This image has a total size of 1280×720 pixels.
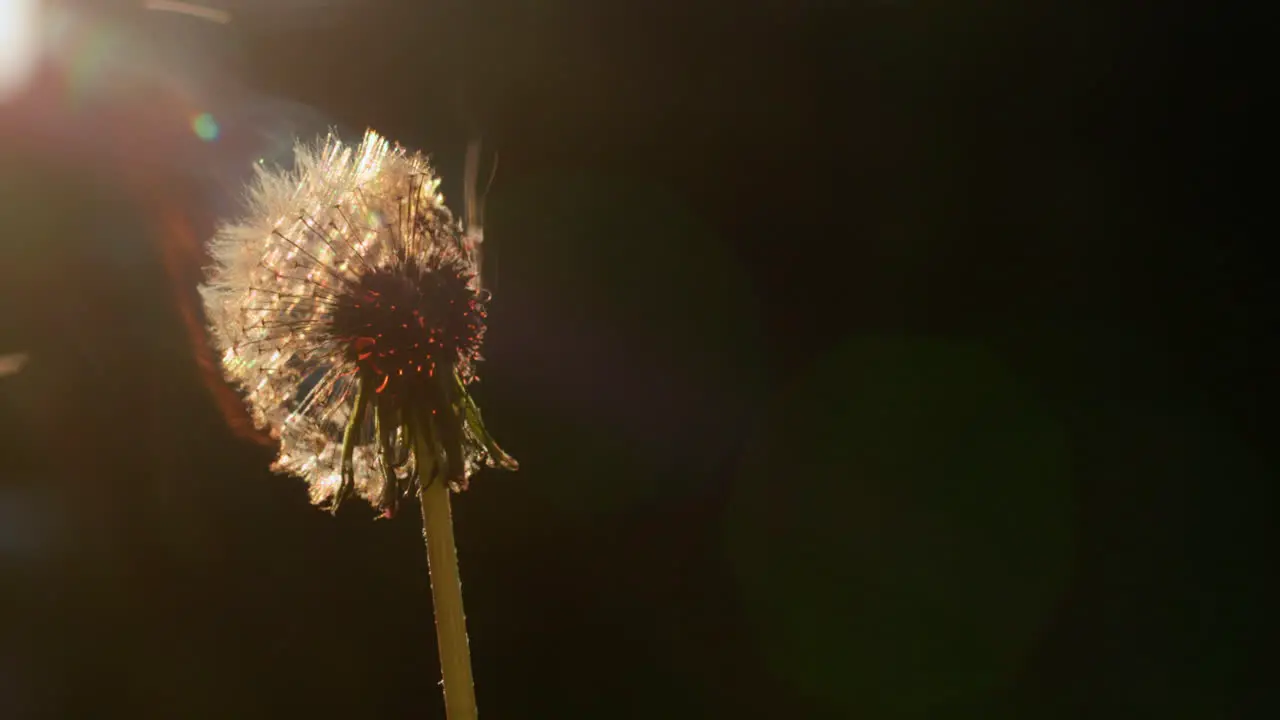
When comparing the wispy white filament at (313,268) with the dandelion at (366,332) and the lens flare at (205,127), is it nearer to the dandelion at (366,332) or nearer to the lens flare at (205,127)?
the dandelion at (366,332)

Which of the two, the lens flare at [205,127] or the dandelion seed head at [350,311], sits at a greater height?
the lens flare at [205,127]

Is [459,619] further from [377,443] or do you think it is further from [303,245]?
[303,245]

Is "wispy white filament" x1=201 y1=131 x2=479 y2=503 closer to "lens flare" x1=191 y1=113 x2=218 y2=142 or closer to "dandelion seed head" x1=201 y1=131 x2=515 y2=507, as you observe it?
"dandelion seed head" x1=201 y1=131 x2=515 y2=507

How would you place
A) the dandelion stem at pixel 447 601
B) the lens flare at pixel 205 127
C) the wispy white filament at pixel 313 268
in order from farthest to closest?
1. the lens flare at pixel 205 127
2. the wispy white filament at pixel 313 268
3. the dandelion stem at pixel 447 601

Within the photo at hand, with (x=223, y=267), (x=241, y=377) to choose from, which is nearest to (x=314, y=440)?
(x=241, y=377)

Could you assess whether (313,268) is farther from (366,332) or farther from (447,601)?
(447,601)

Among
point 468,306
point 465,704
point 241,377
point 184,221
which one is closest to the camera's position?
point 465,704

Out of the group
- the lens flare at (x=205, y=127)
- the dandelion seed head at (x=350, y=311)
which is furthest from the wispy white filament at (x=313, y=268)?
the lens flare at (x=205, y=127)

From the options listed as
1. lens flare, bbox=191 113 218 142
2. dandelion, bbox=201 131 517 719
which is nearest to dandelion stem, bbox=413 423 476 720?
dandelion, bbox=201 131 517 719
